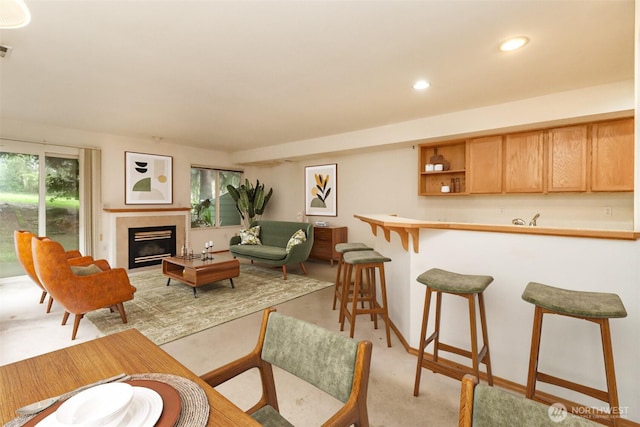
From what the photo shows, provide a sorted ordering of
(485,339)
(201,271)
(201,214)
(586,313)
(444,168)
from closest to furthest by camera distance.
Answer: (586,313), (485,339), (201,271), (444,168), (201,214)

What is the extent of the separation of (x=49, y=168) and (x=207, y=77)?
3.94 metres

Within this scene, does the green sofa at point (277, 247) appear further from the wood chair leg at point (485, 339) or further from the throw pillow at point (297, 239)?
the wood chair leg at point (485, 339)

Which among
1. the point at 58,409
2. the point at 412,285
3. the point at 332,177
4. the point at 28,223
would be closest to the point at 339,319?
the point at 412,285

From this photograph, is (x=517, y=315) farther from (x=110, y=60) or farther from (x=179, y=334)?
(x=110, y=60)

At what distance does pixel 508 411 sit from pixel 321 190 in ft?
19.5

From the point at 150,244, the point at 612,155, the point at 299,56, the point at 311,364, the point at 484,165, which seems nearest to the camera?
the point at 311,364

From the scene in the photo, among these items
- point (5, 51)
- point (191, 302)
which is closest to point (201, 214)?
point (191, 302)

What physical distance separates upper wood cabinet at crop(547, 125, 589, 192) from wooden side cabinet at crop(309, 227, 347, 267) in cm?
343

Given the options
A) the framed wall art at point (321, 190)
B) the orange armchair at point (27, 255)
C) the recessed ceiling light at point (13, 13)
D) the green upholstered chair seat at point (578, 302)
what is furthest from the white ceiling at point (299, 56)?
the framed wall art at point (321, 190)

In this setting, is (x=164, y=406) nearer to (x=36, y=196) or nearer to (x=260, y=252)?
(x=260, y=252)

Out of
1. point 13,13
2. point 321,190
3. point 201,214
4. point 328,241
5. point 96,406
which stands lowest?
point 328,241

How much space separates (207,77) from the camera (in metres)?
3.00

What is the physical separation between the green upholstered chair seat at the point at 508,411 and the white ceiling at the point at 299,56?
215cm

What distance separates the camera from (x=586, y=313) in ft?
4.65
